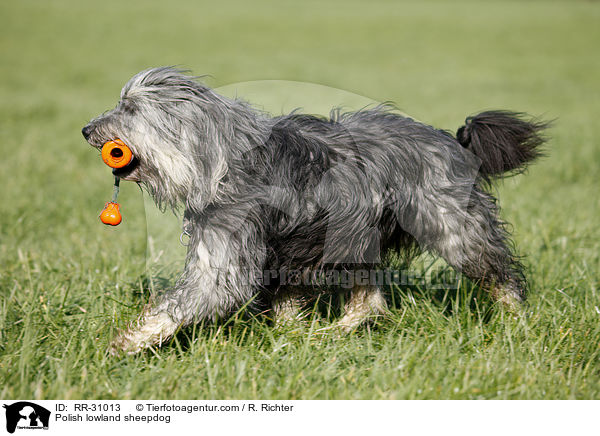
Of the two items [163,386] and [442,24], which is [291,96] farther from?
[442,24]

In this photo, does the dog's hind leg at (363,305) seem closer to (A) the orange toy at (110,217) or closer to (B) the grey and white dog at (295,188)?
(B) the grey and white dog at (295,188)

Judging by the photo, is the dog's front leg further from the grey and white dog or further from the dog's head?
the dog's head

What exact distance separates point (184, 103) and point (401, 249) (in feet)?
5.18

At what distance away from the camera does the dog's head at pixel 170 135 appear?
9.43 feet

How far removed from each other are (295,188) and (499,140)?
1344 mm

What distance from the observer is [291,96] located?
3.83 metres

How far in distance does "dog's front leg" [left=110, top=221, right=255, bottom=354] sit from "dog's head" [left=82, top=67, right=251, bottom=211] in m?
0.24

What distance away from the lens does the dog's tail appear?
3.57 m

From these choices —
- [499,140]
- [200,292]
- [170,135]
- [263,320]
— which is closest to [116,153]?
[170,135]
